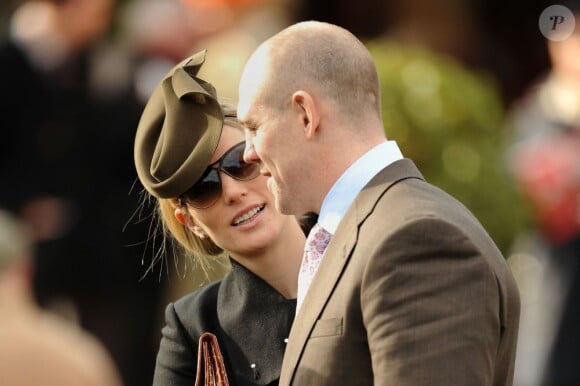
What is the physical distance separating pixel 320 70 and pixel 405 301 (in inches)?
27.5

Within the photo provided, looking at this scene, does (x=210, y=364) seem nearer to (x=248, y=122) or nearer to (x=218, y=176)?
(x=218, y=176)

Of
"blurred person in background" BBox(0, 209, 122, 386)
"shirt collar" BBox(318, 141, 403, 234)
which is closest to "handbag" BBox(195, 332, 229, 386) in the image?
"blurred person in background" BBox(0, 209, 122, 386)

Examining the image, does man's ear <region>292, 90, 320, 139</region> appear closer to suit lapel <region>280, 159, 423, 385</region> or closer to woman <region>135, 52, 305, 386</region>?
suit lapel <region>280, 159, 423, 385</region>

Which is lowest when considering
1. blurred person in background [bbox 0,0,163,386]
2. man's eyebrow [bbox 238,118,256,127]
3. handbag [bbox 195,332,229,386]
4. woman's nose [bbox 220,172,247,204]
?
blurred person in background [bbox 0,0,163,386]

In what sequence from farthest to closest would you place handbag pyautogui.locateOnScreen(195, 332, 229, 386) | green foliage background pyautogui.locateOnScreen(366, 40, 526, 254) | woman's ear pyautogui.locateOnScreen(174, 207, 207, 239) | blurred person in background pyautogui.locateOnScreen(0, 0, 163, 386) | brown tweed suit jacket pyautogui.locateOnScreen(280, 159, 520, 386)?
blurred person in background pyautogui.locateOnScreen(0, 0, 163, 386)
green foliage background pyautogui.locateOnScreen(366, 40, 526, 254)
woman's ear pyautogui.locateOnScreen(174, 207, 207, 239)
handbag pyautogui.locateOnScreen(195, 332, 229, 386)
brown tweed suit jacket pyautogui.locateOnScreen(280, 159, 520, 386)

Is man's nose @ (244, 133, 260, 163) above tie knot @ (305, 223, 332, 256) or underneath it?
above

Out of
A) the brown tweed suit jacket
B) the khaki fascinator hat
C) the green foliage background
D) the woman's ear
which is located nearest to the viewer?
the brown tweed suit jacket

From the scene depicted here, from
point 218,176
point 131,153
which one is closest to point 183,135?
point 218,176

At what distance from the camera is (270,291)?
5105mm

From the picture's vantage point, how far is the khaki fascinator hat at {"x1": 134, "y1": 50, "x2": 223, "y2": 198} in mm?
4992

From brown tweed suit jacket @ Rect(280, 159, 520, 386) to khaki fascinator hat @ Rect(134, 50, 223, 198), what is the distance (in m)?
0.78

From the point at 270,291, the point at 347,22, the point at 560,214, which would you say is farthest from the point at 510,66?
the point at 270,291

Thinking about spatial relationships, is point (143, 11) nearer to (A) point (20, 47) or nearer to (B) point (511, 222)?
(A) point (20, 47)

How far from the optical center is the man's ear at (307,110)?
171 inches
